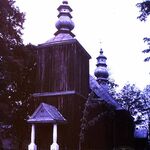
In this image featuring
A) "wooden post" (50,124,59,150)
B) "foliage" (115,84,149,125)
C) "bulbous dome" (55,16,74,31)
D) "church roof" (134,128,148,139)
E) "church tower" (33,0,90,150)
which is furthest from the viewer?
"foliage" (115,84,149,125)

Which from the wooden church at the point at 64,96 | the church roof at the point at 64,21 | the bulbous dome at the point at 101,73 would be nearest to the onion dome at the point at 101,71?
the bulbous dome at the point at 101,73

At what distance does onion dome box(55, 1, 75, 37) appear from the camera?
2845cm

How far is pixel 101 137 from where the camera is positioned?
30.6 metres

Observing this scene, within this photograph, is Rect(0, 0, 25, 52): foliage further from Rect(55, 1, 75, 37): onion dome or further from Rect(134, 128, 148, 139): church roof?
Rect(134, 128, 148, 139): church roof

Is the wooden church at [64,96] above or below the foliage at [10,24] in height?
below

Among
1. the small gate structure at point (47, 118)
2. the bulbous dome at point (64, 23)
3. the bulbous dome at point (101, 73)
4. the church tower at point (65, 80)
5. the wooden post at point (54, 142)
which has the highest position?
the bulbous dome at point (64, 23)

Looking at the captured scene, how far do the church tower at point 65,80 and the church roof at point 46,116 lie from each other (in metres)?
0.83

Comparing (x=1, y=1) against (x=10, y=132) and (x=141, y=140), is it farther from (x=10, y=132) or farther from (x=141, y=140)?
(x=141, y=140)

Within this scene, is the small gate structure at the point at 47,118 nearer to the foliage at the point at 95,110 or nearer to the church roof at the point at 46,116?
the church roof at the point at 46,116

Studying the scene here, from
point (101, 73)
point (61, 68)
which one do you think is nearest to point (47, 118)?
point (61, 68)

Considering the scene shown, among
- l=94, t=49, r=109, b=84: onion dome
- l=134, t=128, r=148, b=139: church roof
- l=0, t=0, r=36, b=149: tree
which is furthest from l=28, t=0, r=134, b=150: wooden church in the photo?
l=94, t=49, r=109, b=84: onion dome

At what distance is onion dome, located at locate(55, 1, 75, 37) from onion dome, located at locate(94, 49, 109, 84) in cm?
1924

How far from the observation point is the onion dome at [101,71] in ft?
156

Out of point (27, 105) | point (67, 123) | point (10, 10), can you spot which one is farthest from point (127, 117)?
point (10, 10)
